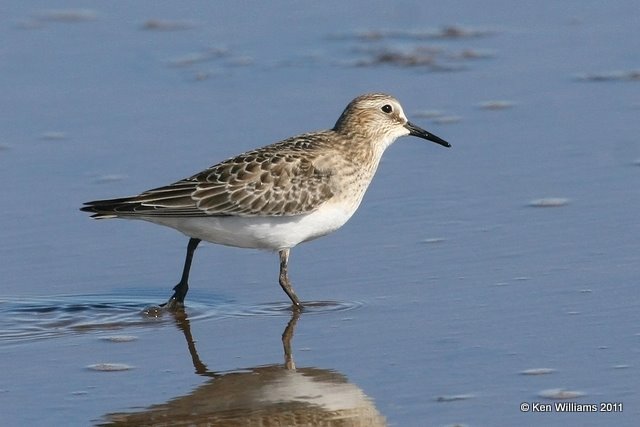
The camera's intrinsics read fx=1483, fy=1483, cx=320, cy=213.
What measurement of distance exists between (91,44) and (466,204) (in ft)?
17.2

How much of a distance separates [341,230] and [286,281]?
1361 millimetres

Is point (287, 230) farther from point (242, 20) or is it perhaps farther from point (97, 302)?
Result: point (242, 20)

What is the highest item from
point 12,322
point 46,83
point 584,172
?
point 46,83

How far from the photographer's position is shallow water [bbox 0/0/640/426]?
8211 millimetres

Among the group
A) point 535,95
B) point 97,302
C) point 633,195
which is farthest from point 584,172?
point 97,302

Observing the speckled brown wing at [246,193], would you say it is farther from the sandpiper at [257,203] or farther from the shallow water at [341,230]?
the shallow water at [341,230]

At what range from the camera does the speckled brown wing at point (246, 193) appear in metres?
9.80

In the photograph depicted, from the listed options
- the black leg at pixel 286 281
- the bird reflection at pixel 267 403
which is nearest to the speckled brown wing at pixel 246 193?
the black leg at pixel 286 281

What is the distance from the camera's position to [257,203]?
9.97 meters

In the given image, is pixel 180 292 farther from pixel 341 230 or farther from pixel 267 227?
pixel 341 230

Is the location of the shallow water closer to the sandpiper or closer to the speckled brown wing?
the sandpiper

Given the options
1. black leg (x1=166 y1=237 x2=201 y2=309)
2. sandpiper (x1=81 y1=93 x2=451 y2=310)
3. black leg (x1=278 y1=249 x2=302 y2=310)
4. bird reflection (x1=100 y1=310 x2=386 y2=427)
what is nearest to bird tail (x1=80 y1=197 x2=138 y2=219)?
sandpiper (x1=81 y1=93 x2=451 y2=310)

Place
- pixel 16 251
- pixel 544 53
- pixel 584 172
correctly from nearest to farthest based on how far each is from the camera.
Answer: pixel 16 251
pixel 584 172
pixel 544 53

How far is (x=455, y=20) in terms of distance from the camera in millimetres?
15305
